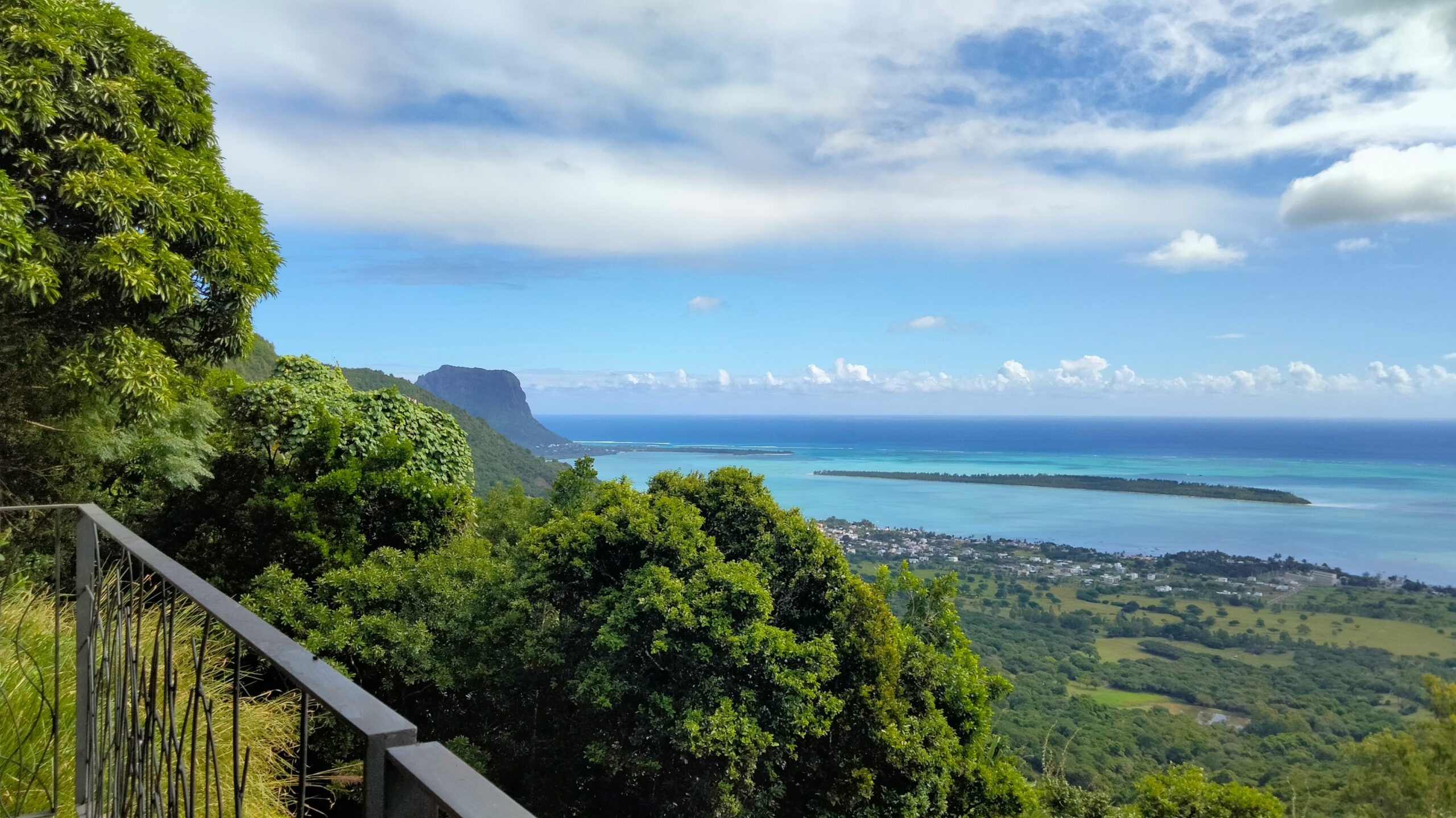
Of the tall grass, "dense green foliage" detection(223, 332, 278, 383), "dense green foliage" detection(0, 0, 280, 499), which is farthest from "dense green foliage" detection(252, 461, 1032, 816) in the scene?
"dense green foliage" detection(223, 332, 278, 383)

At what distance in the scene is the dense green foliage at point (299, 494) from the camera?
33.0 ft

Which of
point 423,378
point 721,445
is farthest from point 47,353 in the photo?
point 721,445

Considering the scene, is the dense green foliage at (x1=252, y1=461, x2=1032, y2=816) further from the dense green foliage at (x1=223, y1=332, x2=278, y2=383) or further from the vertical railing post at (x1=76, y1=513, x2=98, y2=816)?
the dense green foliage at (x1=223, y1=332, x2=278, y2=383)

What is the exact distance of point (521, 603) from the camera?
9.23 metres

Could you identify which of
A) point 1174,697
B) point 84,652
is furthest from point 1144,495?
point 84,652

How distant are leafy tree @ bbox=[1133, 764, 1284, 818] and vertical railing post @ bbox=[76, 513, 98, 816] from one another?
11147 millimetres

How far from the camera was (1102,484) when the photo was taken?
3893 inches

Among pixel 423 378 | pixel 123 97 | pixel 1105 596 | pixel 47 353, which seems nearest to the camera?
pixel 123 97

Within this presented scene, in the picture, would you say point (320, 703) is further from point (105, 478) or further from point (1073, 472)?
point (1073, 472)

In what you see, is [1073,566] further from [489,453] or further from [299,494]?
[299,494]

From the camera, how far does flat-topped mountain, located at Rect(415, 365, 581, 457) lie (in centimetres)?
8575

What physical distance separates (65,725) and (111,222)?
3918mm

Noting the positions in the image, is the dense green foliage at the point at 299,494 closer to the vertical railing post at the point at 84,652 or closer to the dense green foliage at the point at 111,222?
the dense green foliage at the point at 111,222

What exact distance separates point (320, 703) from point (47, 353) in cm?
735
